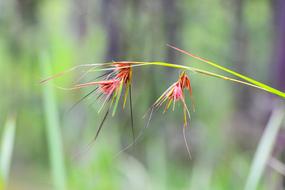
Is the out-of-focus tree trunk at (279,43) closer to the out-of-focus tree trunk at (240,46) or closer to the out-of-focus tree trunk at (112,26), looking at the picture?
the out-of-focus tree trunk at (240,46)

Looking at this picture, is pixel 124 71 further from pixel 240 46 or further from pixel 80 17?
pixel 80 17

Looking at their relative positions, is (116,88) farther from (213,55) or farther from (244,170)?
(213,55)

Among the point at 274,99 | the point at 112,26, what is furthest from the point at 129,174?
the point at 112,26

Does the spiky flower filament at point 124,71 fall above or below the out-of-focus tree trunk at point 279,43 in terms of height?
above

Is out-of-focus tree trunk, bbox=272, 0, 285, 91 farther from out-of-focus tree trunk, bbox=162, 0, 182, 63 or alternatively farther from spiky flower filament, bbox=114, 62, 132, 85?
spiky flower filament, bbox=114, 62, 132, 85

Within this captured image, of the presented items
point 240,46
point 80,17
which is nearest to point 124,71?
point 240,46

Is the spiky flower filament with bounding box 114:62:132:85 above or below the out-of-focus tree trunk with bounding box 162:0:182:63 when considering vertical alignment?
above

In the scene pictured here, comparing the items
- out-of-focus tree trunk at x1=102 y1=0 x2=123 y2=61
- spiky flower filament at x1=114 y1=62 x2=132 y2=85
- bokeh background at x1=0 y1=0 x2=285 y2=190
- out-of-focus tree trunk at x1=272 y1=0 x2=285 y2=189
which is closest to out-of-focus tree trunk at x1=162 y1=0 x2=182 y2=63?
bokeh background at x1=0 y1=0 x2=285 y2=190

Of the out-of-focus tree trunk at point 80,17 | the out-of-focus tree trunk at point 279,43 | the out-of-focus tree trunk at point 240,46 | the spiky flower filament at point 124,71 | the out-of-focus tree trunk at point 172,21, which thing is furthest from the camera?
Answer: the out-of-focus tree trunk at point 80,17

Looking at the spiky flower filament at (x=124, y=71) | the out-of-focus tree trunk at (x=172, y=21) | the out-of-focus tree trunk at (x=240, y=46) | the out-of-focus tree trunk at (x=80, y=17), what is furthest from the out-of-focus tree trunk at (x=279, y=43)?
the spiky flower filament at (x=124, y=71)
